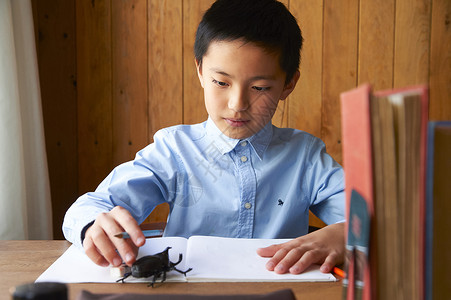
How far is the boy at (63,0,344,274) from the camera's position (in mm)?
860

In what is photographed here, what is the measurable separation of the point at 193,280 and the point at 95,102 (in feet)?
4.67

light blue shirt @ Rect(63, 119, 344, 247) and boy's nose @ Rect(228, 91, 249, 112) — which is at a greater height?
boy's nose @ Rect(228, 91, 249, 112)

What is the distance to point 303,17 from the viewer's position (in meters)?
1.81

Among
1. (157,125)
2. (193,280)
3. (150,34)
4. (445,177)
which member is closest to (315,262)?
(193,280)

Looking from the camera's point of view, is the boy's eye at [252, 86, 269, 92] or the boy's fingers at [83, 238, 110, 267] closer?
the boy's fingers at [83, 238, 110, 267]

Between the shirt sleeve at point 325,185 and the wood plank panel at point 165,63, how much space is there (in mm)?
905

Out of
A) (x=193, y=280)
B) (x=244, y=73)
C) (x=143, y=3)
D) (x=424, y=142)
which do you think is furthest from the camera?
(x=143, y=3)

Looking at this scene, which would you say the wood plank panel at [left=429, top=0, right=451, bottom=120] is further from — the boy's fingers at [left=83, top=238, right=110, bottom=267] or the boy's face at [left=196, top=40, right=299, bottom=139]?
the boy's fingers at [left=83, top=238, right=110, bottom=267]

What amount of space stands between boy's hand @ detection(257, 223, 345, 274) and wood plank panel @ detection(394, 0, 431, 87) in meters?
1.39

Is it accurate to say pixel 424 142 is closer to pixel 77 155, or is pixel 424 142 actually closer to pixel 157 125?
pixel 157 125

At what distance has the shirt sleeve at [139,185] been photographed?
2.65 ft

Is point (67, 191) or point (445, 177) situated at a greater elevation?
point (445, 177)

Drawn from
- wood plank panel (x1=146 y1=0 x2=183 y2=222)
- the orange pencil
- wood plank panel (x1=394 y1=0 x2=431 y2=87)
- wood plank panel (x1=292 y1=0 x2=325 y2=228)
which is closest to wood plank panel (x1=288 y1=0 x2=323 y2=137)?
wood plank panel (x1=292 y1=0 x2=325 y2=228)

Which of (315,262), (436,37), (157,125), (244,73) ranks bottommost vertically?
(315,262)
